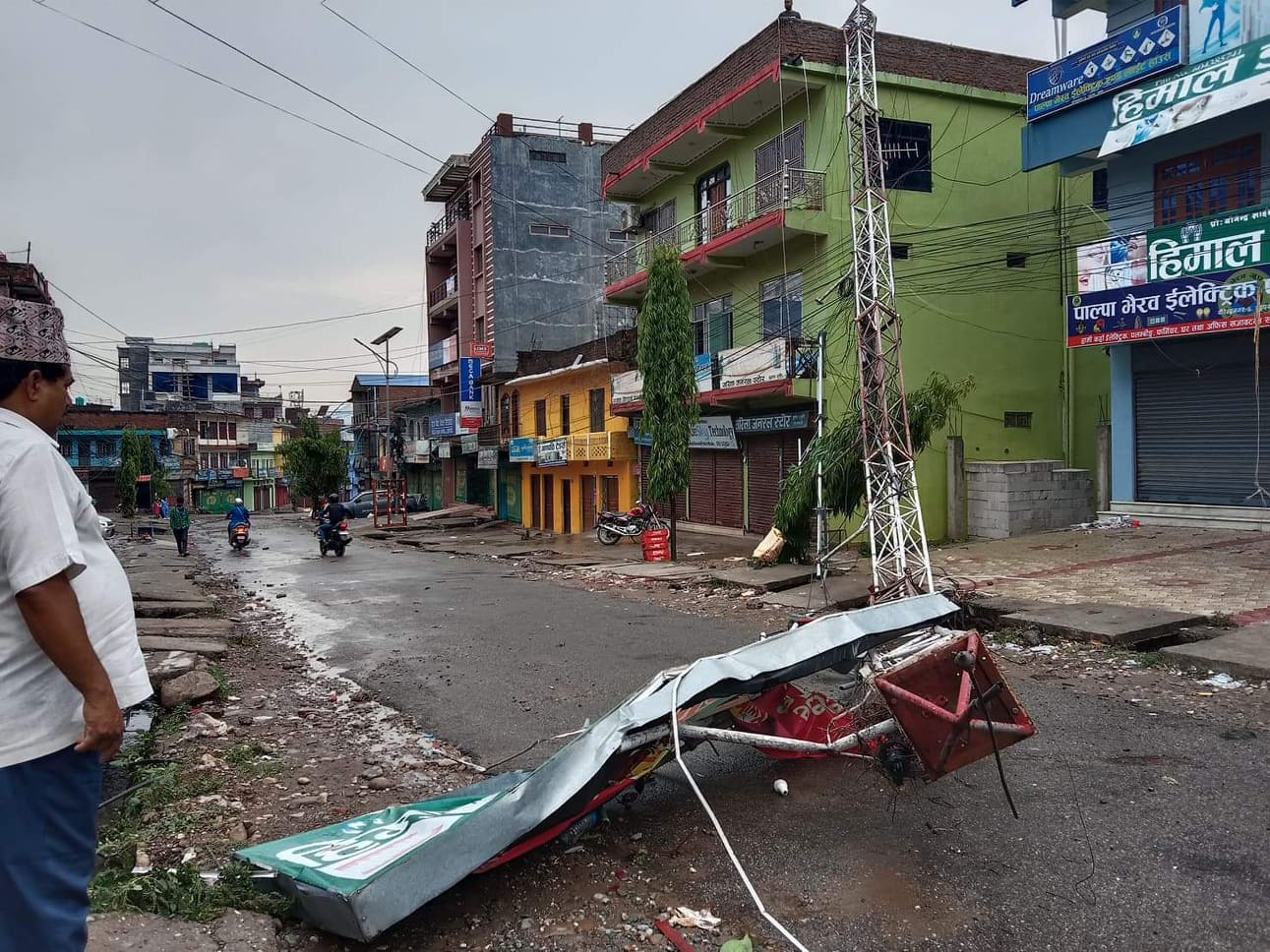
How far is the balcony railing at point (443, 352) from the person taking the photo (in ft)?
146

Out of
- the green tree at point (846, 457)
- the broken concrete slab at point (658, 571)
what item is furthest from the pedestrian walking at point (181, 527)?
the green tree at point (846, 457)

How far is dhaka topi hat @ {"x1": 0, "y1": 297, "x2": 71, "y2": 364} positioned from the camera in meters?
2.25

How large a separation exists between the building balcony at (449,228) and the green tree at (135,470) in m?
19.9

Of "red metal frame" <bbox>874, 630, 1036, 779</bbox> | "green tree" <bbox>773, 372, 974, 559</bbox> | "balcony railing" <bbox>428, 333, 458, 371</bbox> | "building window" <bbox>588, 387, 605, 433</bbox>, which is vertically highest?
"balcony railing" <bbox>428, 333, 458, 371</bbox>

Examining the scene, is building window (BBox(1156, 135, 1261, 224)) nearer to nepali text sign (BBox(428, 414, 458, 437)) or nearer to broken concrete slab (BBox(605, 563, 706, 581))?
broken concrete slab (BBox(605, 563, 706, 581))

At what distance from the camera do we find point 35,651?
2158mm

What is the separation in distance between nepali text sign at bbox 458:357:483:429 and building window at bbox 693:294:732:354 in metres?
15.6

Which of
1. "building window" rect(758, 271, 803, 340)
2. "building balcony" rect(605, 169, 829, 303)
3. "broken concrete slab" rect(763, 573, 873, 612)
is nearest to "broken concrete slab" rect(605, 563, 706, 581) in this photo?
"broken concrete slab" rect(763, 573, 873, 612)

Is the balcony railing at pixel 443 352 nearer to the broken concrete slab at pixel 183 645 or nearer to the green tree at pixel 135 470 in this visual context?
the green tree at pixel 135 470

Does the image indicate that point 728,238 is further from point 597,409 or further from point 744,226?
point 597,409

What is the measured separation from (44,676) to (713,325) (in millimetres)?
23312

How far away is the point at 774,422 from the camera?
20828 mm

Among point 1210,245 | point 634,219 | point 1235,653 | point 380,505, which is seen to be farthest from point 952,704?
point 380,505

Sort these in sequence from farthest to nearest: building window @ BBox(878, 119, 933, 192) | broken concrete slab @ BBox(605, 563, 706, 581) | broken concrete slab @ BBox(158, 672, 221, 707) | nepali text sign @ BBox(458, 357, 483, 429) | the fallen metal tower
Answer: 1. nepali text sign @ BBox(458, 357, 483, 429)
2. building window @ BBox(878, 119, 933, 192)
3. broken concrete slab @ BBox(605, 563, 706, 581)
4. the fallen metal tower
5. broken concrete slab @ BBox(158, 672, 221, 707)
